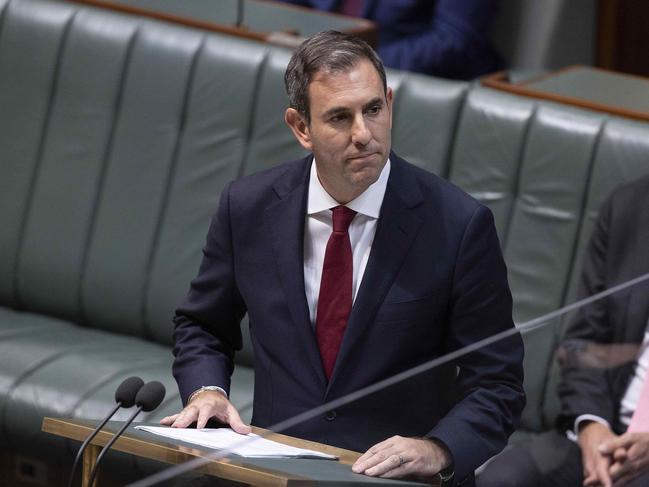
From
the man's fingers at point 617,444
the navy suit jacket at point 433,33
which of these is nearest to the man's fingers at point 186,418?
the man's fingers at point 617,444

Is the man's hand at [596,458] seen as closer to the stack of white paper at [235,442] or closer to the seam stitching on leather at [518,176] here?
the stack of white paper at [235,442]

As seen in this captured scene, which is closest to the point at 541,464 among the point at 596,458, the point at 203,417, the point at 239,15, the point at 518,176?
the point at 596,458

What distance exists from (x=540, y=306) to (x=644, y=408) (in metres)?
1.20

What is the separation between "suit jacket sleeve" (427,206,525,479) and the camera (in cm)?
153

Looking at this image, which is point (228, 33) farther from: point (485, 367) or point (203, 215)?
point (485, 367)

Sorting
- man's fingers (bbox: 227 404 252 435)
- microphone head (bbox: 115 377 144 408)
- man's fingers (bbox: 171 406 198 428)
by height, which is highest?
microphone head (bbox: 115 377 144 408)

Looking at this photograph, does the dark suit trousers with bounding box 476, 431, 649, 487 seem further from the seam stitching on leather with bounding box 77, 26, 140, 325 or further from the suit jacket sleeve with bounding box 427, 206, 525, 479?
the seam stitching on leather with bounding box 77, 26, 140, 325

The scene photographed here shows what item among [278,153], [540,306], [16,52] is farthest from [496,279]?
[16,52]

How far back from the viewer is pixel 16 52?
3.06 meters

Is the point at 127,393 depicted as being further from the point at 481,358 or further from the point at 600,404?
the point at 600,404

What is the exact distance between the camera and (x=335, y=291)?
1767 millimetres

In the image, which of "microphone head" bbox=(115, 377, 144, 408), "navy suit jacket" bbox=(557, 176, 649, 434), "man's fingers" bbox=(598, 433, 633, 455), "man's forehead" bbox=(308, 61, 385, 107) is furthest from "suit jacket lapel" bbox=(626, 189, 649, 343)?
"microphone head" bbox=(115, 377, 144, 408)

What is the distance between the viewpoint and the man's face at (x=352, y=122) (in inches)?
65.1

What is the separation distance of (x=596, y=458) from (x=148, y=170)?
174 cm
